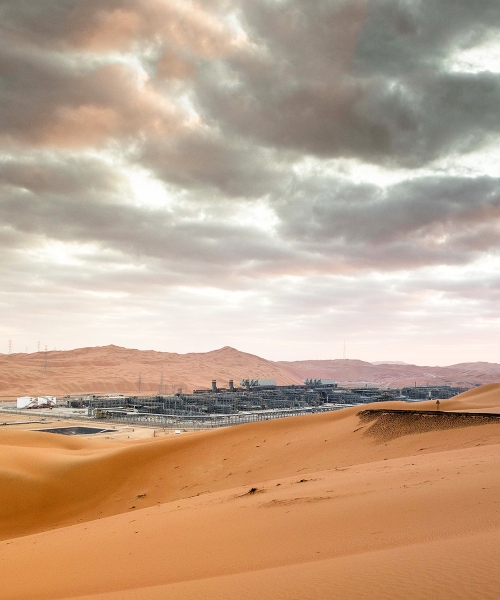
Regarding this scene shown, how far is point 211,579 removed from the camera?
7305 mm

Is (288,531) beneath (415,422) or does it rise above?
beneath

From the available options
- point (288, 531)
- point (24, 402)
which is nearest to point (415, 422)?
point (288, 531)

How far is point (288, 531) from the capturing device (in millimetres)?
9672

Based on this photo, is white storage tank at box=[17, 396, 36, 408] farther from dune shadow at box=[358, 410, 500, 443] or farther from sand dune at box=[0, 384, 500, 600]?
dune shadow at box=[358, 410, 500, 443]

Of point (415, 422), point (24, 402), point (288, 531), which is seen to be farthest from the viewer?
point (24, 402)

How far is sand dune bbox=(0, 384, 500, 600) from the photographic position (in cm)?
632

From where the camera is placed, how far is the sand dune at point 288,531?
632 centimetres

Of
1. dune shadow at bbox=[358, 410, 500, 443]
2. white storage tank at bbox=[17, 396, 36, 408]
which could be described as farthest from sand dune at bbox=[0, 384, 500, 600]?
white storage tank at bbox=[17, 396, 36, 408]

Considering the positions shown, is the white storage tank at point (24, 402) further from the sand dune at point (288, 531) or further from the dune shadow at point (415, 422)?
the dune shadow at point (415, 422)

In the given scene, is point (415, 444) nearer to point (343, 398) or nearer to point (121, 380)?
point (343, 398)

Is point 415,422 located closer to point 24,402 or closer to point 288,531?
point 288,531

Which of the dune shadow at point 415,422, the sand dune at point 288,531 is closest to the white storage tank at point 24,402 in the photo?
the sand dune at point 288,531

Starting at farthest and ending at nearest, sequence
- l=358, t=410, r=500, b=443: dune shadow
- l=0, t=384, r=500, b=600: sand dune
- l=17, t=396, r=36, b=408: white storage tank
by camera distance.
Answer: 1. l=17, t=396, r=36, b=408: white storage tank
2. l=358, t=410, r=500, b=443: dune shadow
3. l=0, t=384, r=500, b=600: sand dune

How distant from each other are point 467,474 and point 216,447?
57.5 feet
